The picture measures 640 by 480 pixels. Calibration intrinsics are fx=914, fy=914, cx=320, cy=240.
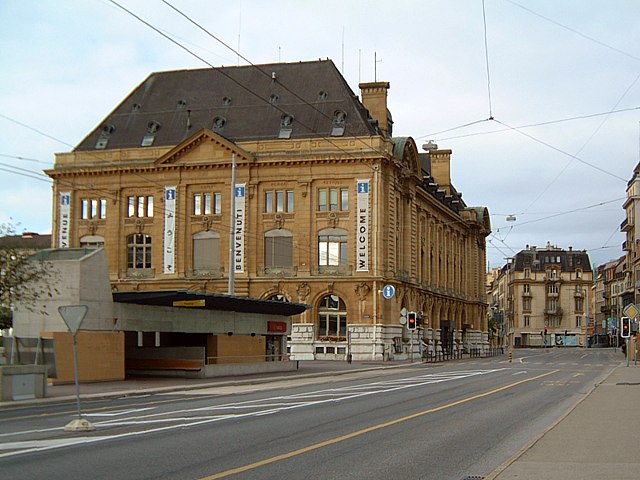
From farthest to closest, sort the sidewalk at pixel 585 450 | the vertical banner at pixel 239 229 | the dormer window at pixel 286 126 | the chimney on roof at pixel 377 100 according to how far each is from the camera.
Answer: the chimney on roof at pixel 377 100 < the dormer window at pixel 286 126 < the vertical banner at pixel 239 229 < the sidewalk at pixel 585 450

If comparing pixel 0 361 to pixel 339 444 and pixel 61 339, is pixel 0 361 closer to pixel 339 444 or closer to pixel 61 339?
pixel 61 339

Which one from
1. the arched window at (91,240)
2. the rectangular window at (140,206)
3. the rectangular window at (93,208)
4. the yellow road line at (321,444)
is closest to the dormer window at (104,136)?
the rectangular window at (93,208)

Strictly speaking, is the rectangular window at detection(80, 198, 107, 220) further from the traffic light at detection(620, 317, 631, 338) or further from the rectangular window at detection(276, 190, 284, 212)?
the traffic light at detection(620, 317, 631, 338)

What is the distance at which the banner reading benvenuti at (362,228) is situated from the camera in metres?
67.2

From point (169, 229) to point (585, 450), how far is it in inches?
2397

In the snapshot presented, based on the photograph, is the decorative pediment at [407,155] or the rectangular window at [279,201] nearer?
the rectangular window at [279,201]

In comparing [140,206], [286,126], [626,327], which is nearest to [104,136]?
[140,206]

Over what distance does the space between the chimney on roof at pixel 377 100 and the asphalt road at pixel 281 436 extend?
5058 cm

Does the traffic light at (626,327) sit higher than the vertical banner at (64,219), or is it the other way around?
the vertical banner at (64,219)

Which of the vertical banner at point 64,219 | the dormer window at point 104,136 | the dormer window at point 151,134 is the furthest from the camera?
the dormer window at point 104,136

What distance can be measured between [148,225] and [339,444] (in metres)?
60.4

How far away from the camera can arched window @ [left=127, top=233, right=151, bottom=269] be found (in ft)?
241

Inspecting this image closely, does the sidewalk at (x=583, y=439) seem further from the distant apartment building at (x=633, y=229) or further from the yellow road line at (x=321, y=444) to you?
the distant apartment building at (x=633, y=229)

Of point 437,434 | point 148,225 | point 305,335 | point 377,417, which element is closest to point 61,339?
point 377,417
